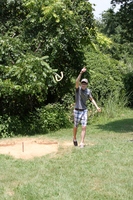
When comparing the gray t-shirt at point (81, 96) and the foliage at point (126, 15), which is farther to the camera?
the foliage at point (126, 15)

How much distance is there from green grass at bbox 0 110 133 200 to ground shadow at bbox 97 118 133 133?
3.96 meters

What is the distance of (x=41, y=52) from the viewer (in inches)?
446

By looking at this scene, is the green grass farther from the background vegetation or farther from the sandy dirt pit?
the background vegetation

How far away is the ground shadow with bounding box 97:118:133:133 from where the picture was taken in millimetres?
11520

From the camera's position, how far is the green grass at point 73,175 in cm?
485

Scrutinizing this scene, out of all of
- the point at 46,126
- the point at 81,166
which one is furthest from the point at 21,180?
the point at 46,126

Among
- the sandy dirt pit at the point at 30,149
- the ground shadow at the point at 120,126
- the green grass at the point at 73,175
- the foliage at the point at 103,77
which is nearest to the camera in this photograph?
the green grass at the point at 73,175

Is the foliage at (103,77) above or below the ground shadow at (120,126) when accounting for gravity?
above

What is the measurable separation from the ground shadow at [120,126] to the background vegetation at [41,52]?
1379 mm

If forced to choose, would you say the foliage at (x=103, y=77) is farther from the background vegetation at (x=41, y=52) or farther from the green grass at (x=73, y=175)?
the green grass at (x=73, y=175)

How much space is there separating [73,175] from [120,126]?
7.23m

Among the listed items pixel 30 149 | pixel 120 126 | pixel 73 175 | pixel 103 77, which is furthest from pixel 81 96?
pixel 103 77

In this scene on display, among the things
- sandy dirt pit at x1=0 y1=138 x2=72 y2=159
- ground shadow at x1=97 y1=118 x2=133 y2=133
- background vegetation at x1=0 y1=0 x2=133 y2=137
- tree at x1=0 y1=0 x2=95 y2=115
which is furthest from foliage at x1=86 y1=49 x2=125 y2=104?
sandy dirt pit at x1=0 y1=138 x2=72 y2=159

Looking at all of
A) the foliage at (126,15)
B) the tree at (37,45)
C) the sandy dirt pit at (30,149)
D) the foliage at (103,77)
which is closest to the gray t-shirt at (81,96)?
the sandy dirt pit at (30,149)
